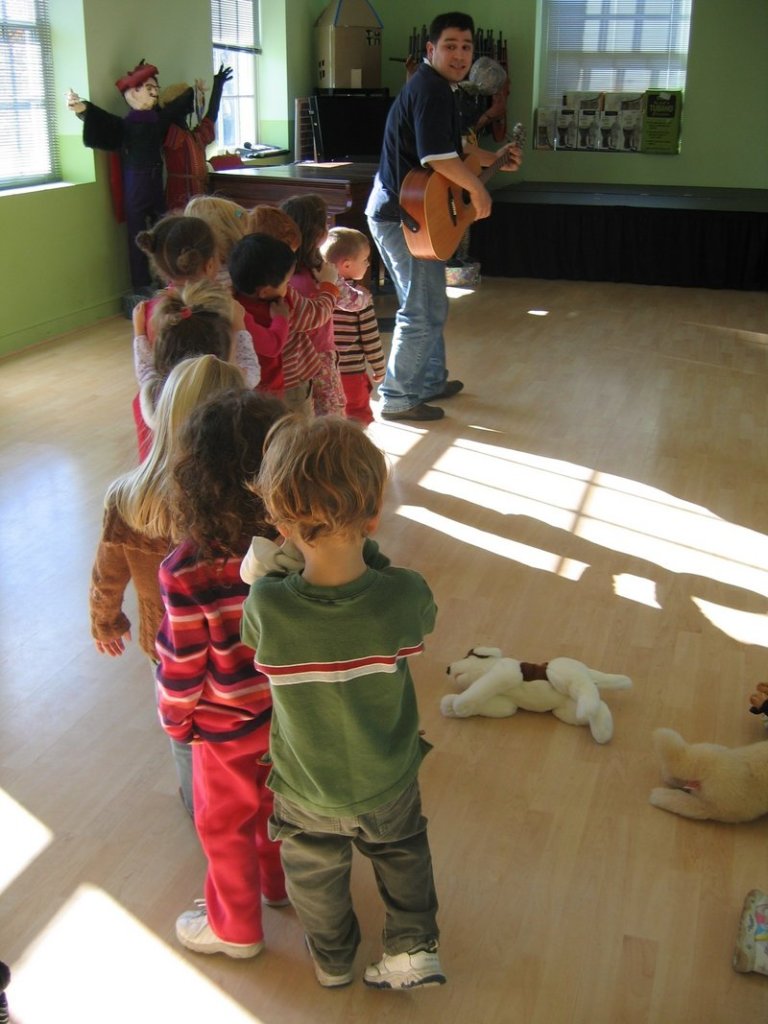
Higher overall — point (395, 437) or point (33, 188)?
point (33, 188)

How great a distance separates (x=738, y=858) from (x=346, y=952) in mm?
779

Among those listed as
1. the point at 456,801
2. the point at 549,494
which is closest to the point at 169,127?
the point at 549,494

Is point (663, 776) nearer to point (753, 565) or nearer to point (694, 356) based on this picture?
point (753, 565)

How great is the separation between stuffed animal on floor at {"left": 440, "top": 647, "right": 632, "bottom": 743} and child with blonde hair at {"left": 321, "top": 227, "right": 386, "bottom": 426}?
1323 mm

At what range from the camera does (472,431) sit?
171 inches

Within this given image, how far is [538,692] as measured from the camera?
7.89 ft

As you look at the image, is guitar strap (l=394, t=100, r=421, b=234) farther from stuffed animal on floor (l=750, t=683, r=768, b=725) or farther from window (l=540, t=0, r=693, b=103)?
window (l=540, t=0, r=693, b=103)

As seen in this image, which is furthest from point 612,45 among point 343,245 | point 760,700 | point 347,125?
point 760,700

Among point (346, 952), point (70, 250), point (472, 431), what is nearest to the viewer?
point (346, 952)

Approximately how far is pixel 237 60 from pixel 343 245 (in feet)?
16.7

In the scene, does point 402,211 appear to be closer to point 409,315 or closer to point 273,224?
point 409,315

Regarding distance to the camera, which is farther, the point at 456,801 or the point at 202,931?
the point at 456,801

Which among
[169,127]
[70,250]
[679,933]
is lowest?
[679,933]

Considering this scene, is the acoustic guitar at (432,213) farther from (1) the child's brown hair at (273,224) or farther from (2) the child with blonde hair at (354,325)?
(1) the child's brown hair at (273,224)
